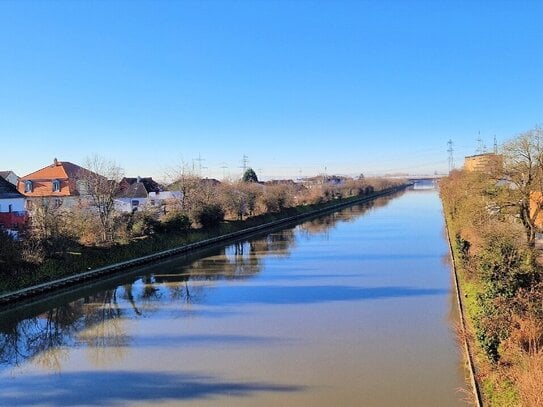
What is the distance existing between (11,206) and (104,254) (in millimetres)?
7703

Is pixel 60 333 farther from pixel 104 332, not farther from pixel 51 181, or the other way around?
pixel 51 181

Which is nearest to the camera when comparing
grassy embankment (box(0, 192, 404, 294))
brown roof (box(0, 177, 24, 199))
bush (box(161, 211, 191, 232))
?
grassy embankment (box(0, 192, 404, 294))

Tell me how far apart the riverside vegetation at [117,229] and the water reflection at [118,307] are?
1.64 m

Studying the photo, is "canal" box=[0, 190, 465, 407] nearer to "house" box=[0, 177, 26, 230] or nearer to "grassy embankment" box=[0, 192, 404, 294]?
"grassy embankment" box=[0, 192, 404, 294]

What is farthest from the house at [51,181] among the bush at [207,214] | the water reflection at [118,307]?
the water reflection at [118,307]

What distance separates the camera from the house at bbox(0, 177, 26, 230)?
79.9 feet

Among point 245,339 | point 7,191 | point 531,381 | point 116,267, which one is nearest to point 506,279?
point 531,381

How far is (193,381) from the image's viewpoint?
9.02m

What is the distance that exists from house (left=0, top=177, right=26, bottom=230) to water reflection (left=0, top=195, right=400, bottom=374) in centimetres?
816

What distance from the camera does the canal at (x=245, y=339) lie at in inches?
336

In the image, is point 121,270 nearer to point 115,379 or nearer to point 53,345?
point 53,345

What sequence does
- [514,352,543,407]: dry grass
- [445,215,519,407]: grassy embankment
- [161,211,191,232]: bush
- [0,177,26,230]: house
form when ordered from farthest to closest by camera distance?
[161,211,191,232]: bush < [0,177,26,230]: house < [445,215,519,407]: grassy embankment < [514,352,543,407]: dry grass

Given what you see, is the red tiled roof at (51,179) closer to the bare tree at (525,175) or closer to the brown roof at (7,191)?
the brown roof at (7,191)

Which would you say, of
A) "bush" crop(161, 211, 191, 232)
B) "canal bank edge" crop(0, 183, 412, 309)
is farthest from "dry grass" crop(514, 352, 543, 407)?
"bush" crop(161, 211, 191, 232)
